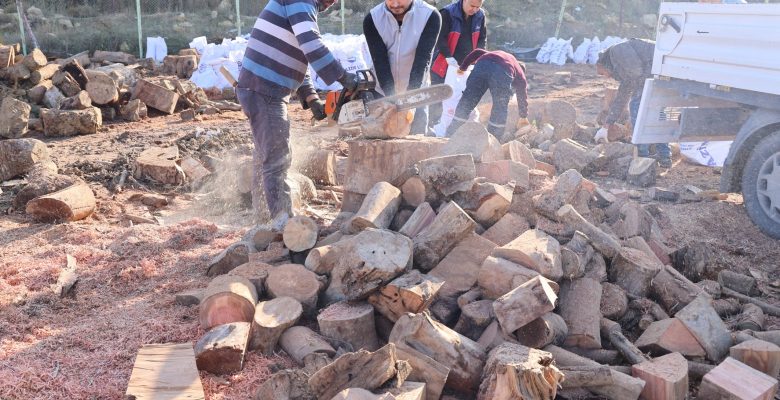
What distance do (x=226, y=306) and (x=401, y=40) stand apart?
2.86m

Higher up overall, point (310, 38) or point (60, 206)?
point (310, 38)

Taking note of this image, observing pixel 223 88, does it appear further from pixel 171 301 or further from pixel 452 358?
pixel 452 358

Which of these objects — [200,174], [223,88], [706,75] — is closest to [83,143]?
[200,174]

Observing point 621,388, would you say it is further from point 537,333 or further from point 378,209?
point 378,209

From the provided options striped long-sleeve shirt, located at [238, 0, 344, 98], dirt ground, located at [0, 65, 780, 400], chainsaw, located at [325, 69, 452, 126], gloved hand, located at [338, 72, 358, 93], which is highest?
striped long-sleeve shirt, located at [238, 0, 344, 98]

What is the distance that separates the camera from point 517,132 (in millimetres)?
7977

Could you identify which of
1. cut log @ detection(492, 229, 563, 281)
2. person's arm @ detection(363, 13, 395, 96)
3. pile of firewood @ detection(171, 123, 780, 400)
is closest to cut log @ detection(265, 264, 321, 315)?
pile of firewood @ detection(171, 123, 780, 400)

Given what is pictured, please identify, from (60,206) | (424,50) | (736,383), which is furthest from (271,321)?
(60,206)

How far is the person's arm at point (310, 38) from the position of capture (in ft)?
13.0

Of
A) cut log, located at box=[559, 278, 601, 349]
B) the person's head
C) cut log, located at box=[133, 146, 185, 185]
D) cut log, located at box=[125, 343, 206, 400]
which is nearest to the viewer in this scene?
cut log, located at box=[125, 343, 206, 400]

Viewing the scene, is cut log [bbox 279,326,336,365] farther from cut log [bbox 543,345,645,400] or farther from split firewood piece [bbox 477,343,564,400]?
cut log [bbox 543,345,645,400]

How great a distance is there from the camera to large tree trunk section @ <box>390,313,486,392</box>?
2566mm

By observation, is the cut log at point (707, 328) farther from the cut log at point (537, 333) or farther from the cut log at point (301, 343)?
the cut log at point (301, 343)

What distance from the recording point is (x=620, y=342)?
9.77 feet
